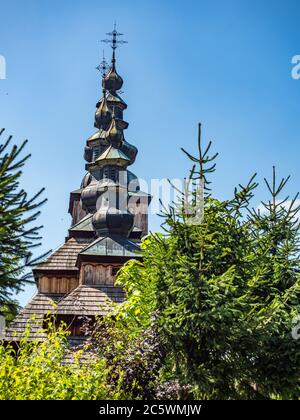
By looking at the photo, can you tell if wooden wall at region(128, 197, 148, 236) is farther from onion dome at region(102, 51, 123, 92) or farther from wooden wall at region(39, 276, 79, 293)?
onion dome at region(102, 51, 123, 92)

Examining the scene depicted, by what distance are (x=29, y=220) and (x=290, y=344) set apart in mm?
5024

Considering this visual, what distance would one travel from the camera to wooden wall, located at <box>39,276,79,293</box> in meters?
28.0

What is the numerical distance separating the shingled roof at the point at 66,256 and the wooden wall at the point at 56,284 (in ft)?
1.50

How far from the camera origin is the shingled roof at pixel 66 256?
28453mm

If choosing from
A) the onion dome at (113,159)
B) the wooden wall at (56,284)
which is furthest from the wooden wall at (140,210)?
the wooden wall at (56,284)

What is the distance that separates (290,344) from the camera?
34.8ft

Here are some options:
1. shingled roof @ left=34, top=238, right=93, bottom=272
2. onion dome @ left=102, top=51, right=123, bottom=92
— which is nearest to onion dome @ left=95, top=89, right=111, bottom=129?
onion dome @ left=102, top=51, right=123, bottom=92

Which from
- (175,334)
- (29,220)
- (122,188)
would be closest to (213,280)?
(175,334)

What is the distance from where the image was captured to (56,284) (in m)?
28.2

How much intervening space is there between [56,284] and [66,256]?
176 cm

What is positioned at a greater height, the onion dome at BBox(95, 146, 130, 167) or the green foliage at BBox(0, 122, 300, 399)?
the onion dome at BBox(95, 146, 130, 167)

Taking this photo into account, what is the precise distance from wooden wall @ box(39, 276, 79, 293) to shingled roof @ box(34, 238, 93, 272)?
457mm
